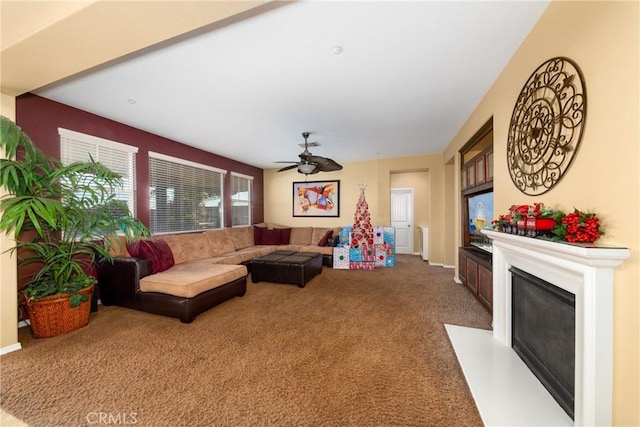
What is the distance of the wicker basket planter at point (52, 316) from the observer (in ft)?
7.50

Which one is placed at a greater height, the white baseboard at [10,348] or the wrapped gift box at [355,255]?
the wrapped gift box at [355,255]

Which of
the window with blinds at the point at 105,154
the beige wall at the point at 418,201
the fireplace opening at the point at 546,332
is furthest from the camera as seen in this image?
the beige wall at the point at 418,201

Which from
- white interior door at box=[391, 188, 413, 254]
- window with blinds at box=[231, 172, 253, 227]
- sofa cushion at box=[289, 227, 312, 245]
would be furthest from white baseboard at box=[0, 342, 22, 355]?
white interior door at box=[391, 188, 413, 254]

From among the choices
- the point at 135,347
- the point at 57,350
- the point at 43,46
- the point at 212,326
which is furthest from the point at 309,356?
the point at 43,46

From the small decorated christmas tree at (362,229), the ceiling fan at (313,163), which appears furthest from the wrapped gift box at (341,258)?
the ceiling fan at (313,163)

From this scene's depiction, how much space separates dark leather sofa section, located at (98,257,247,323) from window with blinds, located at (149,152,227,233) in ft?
3.91

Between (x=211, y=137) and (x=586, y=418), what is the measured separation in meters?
5.08

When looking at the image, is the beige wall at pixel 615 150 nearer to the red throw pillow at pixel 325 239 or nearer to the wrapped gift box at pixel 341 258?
the wrapped gift box at pixel 341 258

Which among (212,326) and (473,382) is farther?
(212,326)

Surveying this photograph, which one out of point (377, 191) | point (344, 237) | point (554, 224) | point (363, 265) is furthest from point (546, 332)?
point (377, 191)

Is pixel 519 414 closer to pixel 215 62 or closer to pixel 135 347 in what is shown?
pixel 135 347

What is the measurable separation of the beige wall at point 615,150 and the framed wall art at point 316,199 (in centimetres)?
514

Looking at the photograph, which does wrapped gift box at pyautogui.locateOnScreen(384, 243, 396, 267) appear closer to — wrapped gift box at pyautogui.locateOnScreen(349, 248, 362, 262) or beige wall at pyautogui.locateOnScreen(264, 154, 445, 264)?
wrapped gift box at pyautogui.locateOnScreen(349, 248, 362, 262)

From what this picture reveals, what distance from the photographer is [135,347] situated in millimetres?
2160
